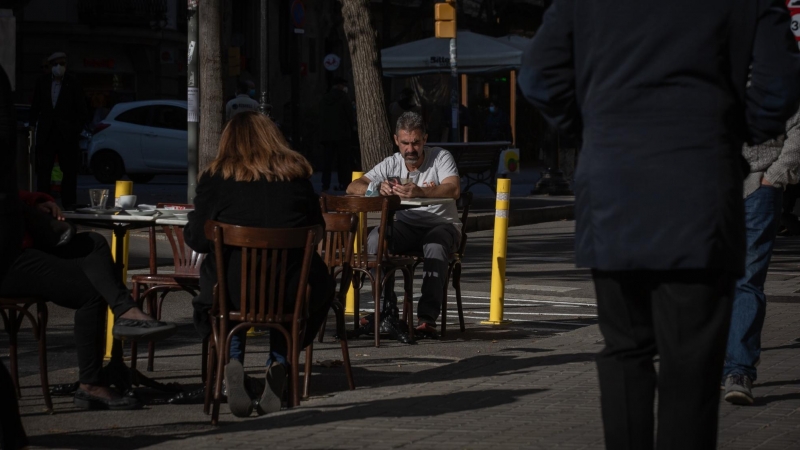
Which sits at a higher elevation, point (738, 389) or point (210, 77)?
point (210, 77)

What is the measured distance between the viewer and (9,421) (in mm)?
5094

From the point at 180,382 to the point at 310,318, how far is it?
42.3 inches

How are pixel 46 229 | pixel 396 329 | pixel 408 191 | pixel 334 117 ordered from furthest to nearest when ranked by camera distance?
pixel 334 117
pixel 408 191
pixel 396 329
pixel 46 229

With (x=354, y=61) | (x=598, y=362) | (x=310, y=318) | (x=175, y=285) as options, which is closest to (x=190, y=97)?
(x=354, y=61)

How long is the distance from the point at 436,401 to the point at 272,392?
0.73 metres

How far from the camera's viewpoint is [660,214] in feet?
12.6

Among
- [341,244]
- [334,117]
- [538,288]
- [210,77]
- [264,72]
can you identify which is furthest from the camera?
[334,117]

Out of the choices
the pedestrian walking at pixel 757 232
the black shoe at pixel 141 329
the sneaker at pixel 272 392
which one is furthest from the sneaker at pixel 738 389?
the black shoe at pixel 141 329

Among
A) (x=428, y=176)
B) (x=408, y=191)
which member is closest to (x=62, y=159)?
(x=428, y=176)

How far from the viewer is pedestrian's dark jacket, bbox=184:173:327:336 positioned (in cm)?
673

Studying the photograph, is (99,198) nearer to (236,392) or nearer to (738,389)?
(236,392)

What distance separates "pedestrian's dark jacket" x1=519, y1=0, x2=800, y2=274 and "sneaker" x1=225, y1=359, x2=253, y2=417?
2.72 m

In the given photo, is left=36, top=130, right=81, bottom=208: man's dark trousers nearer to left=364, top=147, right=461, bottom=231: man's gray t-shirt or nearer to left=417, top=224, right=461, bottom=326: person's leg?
left=364, top=147, right=461, bottom=231: man's gray t-shirt

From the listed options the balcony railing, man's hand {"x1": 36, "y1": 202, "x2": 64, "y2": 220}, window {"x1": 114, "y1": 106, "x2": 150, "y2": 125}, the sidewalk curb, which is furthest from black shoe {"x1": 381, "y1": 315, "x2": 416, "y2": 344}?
the balcony railing
